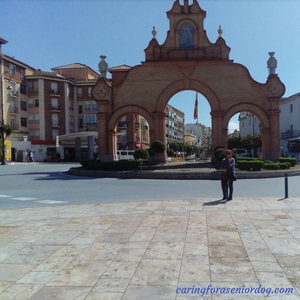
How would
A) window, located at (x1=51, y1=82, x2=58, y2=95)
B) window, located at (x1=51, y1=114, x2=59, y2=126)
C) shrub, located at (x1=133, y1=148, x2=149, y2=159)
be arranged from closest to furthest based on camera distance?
1. shrub, located at (x1=133, y1=148, x2=149, y2=159)
2. window, located at (x1=51, y1=82, x2=58, y2=95)
3. window, located at (x1=51, y1=114, x2=59, y2=126)

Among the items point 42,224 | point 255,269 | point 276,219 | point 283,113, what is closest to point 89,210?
point 42,224

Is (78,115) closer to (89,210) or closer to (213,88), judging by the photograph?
(213,88)

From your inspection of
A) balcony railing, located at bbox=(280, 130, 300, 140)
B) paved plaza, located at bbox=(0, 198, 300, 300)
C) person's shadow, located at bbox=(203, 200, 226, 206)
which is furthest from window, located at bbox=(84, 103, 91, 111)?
paved plaza, located at bbox=(0, 198, 300, 300)

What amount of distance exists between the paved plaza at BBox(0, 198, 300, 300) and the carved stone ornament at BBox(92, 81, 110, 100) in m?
20.2

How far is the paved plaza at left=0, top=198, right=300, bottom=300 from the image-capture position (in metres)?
4.27

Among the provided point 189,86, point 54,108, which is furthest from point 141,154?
point 54,108

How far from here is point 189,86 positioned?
92.5 ft

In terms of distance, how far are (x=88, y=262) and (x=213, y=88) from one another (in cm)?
2434

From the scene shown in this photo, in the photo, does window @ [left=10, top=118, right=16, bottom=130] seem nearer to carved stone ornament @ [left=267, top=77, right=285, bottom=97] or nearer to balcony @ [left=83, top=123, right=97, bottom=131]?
balcony @ [left=83, top=123, right=97, bottom=131]

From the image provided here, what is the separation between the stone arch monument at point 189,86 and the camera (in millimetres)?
27625

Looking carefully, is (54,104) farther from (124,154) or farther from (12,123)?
(124,154)

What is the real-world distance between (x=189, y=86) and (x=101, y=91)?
733 centimetres

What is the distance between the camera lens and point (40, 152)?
2215 inches

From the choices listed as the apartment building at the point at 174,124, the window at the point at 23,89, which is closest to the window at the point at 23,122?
the window at the point at 23,89
